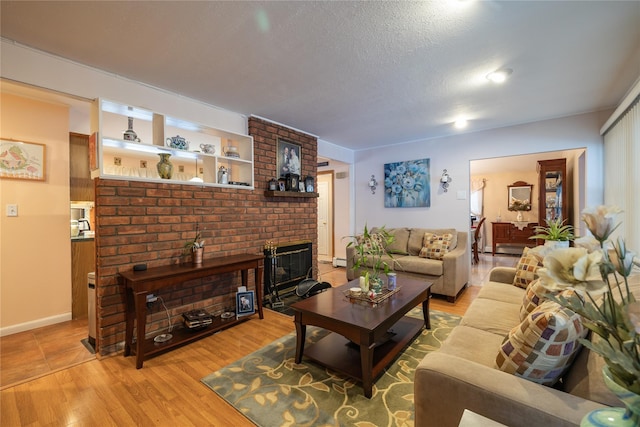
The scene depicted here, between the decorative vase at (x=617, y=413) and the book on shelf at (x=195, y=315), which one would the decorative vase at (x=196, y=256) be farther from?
the decorative vase at (x=617, y=413)

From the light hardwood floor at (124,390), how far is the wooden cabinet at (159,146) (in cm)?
156

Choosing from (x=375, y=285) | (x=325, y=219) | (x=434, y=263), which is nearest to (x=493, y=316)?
(x=375, y=285)

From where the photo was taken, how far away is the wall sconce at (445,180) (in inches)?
172

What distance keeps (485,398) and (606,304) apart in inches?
24.7

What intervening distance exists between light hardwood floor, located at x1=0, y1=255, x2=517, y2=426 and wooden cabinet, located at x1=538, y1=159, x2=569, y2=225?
5898 millimetres

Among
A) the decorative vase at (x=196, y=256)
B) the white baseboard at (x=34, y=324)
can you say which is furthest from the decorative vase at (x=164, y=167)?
the white baseboard at (x=34, y=324)

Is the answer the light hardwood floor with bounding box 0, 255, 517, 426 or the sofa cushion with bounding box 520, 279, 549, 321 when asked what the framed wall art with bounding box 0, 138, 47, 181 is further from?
the sofa cushion with bounding box 520, 279, 549, 321

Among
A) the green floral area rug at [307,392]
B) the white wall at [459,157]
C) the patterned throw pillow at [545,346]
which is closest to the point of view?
the patterned throw pillow at [545,346]

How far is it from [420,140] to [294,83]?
2910mm

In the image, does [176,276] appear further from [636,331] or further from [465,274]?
[465,274]

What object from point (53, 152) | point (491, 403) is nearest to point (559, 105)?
point (491, 403)

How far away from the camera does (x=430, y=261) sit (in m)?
3.79

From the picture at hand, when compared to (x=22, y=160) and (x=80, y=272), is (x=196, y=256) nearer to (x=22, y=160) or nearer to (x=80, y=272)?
(x=80, y=272)

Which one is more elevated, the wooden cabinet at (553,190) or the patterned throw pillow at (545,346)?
the wooden cabinet at (553,190)
